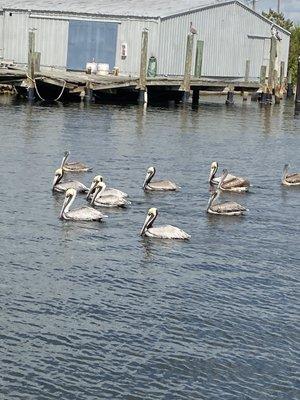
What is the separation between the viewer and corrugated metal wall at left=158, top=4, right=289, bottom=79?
204 ft

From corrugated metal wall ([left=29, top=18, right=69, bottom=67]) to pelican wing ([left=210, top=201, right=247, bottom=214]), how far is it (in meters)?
39.7

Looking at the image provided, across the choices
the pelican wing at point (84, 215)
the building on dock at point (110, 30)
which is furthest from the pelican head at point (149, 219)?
the building on dock at point (110, 30)

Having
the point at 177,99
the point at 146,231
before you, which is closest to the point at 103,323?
the point at 146,231

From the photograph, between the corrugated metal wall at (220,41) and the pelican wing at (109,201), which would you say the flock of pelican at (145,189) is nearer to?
the pelican wing at (109,201)

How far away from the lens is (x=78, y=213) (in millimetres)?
22688

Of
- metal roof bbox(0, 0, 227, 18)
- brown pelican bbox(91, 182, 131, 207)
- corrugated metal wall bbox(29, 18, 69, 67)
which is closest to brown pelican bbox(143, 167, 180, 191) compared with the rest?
brown pelican bbox(91, 182, 131, 207)

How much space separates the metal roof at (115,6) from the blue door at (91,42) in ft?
2.73

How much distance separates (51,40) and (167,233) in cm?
4339

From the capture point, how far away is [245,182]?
28188mm

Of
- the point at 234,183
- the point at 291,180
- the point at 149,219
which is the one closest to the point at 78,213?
the point at 149,219

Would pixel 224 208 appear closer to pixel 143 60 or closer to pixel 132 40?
pixel 143 60

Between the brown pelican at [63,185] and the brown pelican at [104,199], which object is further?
the brown pelican at [63,185]

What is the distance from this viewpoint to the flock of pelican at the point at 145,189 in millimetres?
21562

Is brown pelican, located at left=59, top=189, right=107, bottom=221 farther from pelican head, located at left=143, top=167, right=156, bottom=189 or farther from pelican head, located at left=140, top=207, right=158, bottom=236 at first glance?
pelican head, located at left=143, top=167, right=156, bottom=189
